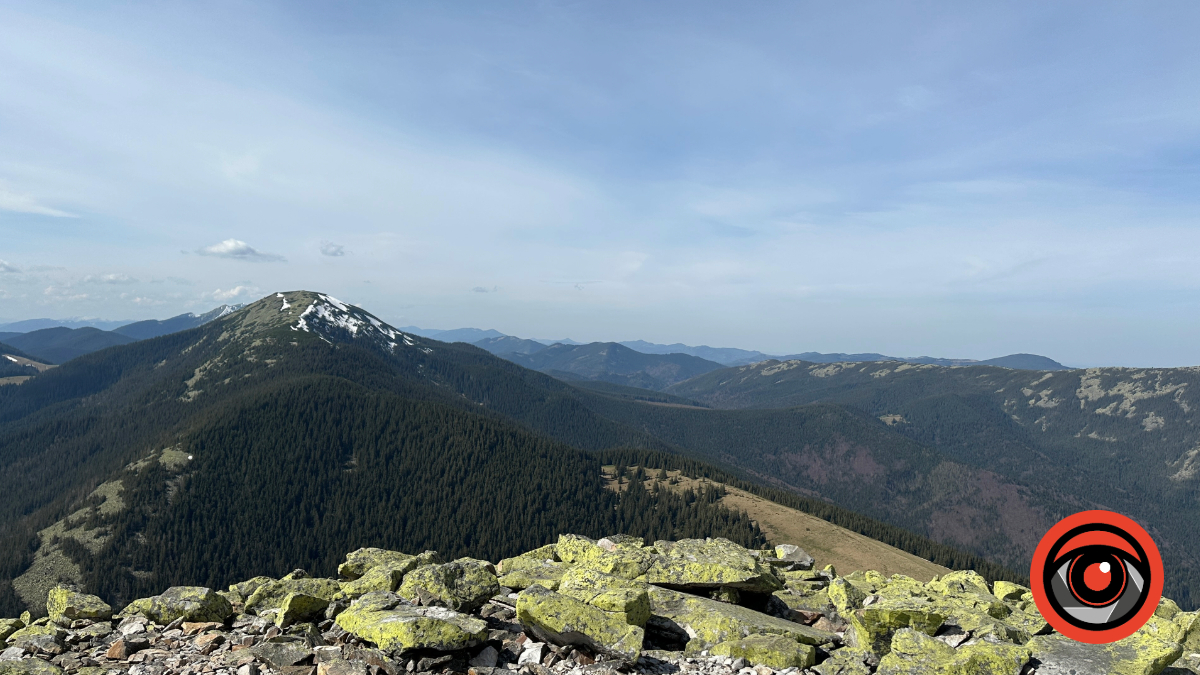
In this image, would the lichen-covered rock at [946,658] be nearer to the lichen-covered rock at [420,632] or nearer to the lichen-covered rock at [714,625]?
→ the lichen-covered rock at [714,625]

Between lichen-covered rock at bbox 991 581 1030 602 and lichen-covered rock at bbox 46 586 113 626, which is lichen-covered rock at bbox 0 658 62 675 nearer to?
lichen-covered rock at bbox 46 586 113 626

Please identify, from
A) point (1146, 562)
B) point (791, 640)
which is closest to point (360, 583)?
point (791, 640)

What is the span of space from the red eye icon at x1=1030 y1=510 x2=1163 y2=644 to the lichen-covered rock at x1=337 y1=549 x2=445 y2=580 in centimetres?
2696

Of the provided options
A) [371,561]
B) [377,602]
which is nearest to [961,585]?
[377,602]

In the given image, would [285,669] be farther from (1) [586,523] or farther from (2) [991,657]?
(1) [586,523]

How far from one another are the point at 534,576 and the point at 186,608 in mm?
15681

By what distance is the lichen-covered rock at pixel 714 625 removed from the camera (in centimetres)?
1853

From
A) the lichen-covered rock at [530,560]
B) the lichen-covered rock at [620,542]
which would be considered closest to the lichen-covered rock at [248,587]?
the lichen-covered rock at [530,560]

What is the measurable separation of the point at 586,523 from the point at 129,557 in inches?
6412

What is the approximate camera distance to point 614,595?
1822 centimetres

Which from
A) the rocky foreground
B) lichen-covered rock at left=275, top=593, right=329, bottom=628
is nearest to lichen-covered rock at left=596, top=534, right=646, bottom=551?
the rocky foreground

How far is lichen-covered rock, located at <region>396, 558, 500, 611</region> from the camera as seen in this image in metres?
20.5

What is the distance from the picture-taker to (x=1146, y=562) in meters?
10.4

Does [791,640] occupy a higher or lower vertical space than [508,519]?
higher
